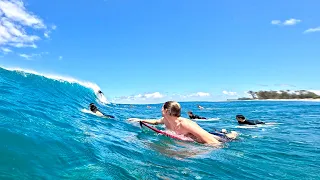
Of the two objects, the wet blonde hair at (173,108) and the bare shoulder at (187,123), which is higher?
the wet blonde hair at (173,108)

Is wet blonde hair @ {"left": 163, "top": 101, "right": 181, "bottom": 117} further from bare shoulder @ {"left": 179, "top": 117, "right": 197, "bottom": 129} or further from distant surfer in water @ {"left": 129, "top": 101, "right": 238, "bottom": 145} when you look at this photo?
bare shoulder @ {"left": 179, "top": 117, "right": 197, "bottom": 129}

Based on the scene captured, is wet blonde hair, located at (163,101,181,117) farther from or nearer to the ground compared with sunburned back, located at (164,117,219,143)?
farther from the ground

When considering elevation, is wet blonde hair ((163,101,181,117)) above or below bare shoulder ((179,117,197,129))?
above

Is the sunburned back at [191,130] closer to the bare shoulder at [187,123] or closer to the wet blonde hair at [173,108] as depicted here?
the bare shoulder at [187,123]

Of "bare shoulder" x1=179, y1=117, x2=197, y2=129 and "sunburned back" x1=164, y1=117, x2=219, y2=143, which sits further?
"bare shoulder" x1=179, y1=117, x2=197, y2=129

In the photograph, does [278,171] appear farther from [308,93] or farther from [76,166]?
[308,93]

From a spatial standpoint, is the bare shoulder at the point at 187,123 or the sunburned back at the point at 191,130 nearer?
the sunburned back at the point at 191,130

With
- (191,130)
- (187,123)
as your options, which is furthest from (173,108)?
(191,130)

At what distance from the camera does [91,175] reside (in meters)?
A: 4.40

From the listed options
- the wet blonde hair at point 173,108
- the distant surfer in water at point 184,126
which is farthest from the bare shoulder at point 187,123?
the wet blonde hair at point 173,108

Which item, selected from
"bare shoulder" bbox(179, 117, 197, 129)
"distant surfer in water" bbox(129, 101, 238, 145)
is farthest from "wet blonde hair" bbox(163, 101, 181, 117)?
"bare shoulder" bbox(179, 117, 197, 129)

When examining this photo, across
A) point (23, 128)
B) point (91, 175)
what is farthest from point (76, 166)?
point (23, 128)

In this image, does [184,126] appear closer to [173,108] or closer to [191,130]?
[191,130]

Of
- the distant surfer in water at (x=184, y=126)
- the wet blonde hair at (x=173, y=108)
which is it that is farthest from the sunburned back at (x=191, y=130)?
the wet blonde hair at (x=173, y=108)
